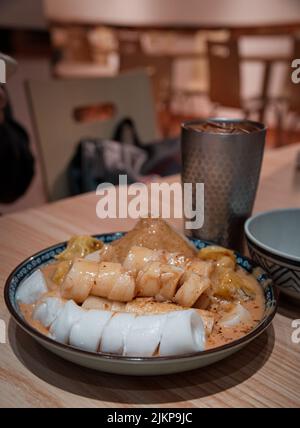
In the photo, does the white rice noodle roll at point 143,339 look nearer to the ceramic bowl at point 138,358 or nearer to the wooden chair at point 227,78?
the ceramic bowl at point 138,358

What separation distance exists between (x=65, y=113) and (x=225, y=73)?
2.95 metres

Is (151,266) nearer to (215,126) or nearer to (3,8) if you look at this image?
(215,126)

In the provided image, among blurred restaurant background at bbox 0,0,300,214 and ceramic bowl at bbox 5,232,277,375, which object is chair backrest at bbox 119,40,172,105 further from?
ceramic bowl at bbox 5,232,277,375

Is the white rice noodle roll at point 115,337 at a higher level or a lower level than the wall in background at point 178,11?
lower

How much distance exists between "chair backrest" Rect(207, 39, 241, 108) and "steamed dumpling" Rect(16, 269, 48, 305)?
372cm

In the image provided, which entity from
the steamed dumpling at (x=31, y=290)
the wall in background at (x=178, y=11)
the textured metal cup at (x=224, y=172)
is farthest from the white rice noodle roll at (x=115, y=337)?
the wall in background at (x=178, y=11)

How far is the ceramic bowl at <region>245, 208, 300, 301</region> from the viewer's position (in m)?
0.58

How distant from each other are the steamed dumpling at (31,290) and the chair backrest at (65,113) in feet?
2.88

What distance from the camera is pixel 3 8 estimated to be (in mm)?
2289

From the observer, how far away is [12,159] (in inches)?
62.7

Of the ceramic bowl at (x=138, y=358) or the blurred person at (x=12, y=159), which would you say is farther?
the blurred person at (x=12, y=159)

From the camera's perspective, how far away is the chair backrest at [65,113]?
4.64 ft

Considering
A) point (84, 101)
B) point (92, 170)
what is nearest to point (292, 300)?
point (92, 170)

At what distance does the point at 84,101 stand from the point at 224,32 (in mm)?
4811
